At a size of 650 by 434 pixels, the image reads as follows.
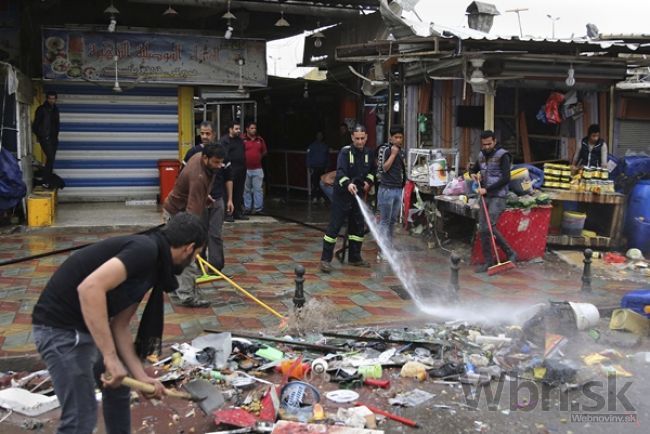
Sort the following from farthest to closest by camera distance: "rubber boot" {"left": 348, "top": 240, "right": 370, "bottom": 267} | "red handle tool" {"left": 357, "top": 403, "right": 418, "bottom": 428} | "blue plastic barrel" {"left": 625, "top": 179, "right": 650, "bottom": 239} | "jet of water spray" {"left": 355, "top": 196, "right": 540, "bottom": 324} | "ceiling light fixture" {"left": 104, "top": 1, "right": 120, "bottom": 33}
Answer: "ceiling light fixture" {"left": 104, "top": 1, "right": 120, "bottom": 33} → "blue plastic barrel" {"left": 625, "top": 179, "right": 650, "bottom": 239} → "rubber boot" {"left": 348, "top": 240, "right": 370, "bottom": 267} → "jet of water spray" {"left": 355, "top": 196, "right": 540, "bottom": 324} → "red handle tool" {"left": 357, "top": 403, "right": 418, "bottom": 428}

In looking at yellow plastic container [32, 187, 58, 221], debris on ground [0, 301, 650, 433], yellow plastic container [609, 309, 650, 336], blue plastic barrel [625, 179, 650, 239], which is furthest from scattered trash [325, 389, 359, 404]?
yellow plastic container [32, 187, 58, 221]

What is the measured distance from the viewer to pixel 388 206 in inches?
357

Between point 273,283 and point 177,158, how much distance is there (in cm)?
762

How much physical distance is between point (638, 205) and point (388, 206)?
4.34 m

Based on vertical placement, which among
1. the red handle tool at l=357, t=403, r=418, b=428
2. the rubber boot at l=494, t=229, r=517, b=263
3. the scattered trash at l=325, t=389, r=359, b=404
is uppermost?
the rubber boot at l=494, t=229, r=517, b=263

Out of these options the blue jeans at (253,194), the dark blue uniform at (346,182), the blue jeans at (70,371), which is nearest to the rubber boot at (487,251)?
the dark blue uniform at (346,182)

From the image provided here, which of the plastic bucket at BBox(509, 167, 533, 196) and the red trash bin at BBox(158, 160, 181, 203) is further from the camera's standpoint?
the red trash bin at BBox(158, 160, 181, 203)

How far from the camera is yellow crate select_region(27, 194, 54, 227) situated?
1108 centimetres

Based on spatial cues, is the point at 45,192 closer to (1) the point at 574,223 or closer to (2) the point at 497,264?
(2) the point at 497,264

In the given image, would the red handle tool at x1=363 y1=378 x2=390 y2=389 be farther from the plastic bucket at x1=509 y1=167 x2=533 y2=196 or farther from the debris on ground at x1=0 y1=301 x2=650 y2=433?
the plastic bucket at x1=509 y1=167 x2=533 y2=196

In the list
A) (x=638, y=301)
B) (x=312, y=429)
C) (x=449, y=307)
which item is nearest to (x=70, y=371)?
(x=312, y=429)

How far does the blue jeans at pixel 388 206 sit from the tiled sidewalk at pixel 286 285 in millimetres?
589

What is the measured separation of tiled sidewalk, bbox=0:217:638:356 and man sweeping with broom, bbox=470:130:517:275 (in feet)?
0.87

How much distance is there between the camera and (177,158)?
48.5ft
